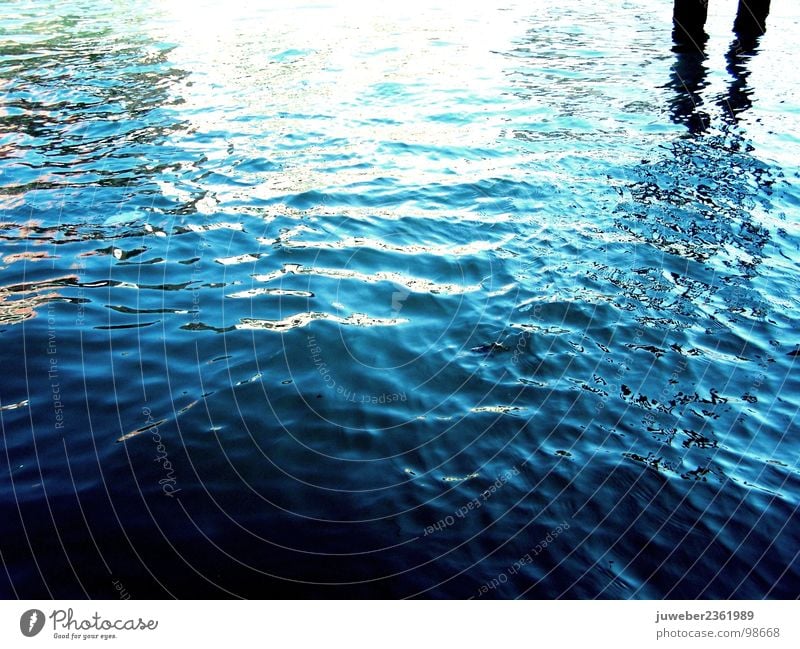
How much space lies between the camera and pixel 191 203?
1188 cm

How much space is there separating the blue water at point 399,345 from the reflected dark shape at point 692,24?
6.11 m

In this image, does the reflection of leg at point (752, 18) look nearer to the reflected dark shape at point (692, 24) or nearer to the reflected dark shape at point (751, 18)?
the reflected dark shape at point (751, 18)

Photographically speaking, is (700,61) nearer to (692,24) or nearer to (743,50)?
(743,50)

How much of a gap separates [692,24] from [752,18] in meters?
3.18

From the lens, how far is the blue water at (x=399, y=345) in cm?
569

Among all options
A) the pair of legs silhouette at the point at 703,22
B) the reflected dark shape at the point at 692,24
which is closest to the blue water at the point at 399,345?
the reflected dark shape at the point at 692,24

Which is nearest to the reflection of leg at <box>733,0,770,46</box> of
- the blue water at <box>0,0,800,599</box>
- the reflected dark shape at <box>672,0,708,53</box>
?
the reflected dark shape at <box>672,0,708,53</box>

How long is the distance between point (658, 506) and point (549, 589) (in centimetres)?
144

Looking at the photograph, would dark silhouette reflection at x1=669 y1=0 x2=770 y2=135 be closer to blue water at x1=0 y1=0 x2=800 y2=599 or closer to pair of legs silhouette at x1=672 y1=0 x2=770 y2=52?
pair of legs silhouette at x1=672 y1=0 x2=770 y2=52

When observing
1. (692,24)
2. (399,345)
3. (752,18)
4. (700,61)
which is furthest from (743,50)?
(399,345)

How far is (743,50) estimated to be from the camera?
22266 millimetres

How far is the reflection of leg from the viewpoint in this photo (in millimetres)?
24203

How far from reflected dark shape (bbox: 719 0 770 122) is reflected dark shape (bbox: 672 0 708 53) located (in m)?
1.02
